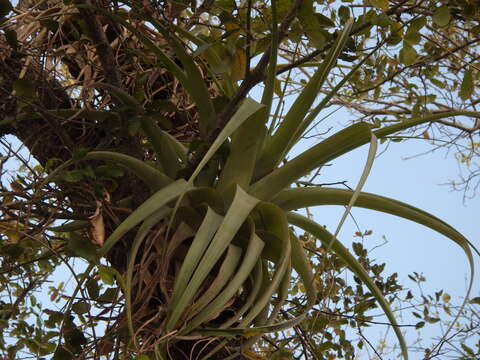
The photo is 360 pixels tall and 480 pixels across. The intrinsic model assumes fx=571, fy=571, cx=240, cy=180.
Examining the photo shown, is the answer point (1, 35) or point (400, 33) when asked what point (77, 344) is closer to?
Answer: point (1, 35)

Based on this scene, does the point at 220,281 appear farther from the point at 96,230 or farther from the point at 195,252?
the point at 96,230

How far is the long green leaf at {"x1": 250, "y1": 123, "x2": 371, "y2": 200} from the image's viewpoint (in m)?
0.99

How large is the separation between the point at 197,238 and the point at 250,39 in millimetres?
A: 374

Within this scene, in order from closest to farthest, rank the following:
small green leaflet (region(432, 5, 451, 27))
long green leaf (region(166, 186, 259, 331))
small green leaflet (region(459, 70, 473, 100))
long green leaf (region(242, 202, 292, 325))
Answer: long green leaf (region(166, 186, 259, 331)), long green leaf (region(242, 202, 292, 325)), small green leaflet (region(432, 5, 451, 27)), small green leaflet (region(459, 70, 473, 100))

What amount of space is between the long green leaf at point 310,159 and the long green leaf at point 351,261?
9 cm

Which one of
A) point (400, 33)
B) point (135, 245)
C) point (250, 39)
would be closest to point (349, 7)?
point (400, 33)

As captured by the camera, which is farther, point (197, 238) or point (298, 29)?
point (298, 29)

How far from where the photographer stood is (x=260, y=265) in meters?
0.98

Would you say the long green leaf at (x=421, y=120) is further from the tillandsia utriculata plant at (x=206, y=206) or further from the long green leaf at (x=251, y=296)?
the long green leaf at (x=251, y=296)

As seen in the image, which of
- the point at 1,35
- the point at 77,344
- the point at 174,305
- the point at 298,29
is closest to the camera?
the point at 174,305

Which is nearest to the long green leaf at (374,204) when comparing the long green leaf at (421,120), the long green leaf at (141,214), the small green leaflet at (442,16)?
the long green leaf at (421,120)

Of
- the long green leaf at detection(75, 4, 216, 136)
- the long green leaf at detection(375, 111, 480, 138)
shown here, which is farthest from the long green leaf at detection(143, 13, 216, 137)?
the long green leaf at detection(375, 111, 480, 138)

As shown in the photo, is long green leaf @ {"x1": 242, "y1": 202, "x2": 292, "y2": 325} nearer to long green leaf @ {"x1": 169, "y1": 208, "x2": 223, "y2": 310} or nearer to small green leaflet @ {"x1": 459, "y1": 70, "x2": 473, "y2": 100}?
long green leaf @ {"x1": 169, "y1": 208, "x2": 223, "y2": 310}

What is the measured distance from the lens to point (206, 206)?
3.22 feet
